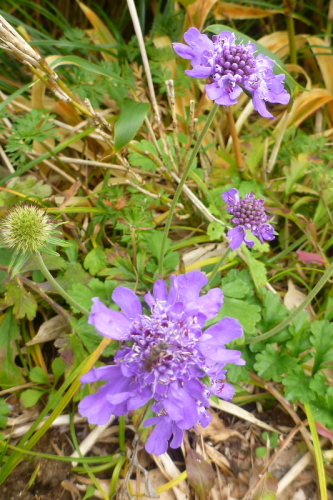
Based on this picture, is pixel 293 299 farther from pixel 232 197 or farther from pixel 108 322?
pixel 108 322

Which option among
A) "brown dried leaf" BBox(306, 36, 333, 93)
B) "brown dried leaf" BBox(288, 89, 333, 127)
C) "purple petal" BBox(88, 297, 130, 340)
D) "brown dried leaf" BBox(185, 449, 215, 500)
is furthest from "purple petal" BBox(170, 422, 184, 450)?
"brown dried leaf" BBox(306, 36, 333, 93)

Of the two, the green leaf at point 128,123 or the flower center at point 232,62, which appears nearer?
the flower center at point 232,62

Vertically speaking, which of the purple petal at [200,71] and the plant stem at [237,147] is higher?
the purple petal at [200,71]

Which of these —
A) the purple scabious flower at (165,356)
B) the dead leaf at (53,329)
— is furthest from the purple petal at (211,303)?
the dead leaf at (53,329)

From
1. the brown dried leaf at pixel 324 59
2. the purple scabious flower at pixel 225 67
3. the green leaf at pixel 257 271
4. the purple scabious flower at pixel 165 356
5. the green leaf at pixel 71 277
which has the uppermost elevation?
the purple scabious flower at pixel 225 67

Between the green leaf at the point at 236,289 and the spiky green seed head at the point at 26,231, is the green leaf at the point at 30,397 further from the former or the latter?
the green leaf at the point at 236,289

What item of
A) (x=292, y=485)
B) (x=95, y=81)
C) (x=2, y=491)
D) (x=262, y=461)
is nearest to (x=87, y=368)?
(x=2, y=491)

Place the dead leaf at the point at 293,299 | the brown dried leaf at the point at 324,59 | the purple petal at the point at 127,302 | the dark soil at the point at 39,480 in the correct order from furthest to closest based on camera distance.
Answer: the brown dried leaf at the point at 324,59, the dead leaf at the point at 293,299, the dark soil at the point at 39,480, the purple petal at the point at 127,302

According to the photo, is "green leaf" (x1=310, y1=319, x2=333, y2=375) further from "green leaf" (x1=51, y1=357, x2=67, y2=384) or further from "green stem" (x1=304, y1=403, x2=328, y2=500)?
"green leaf" (x1=51, y1=357, x2=67, y2=384)
